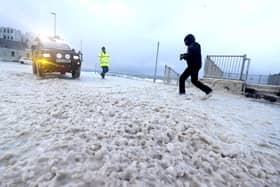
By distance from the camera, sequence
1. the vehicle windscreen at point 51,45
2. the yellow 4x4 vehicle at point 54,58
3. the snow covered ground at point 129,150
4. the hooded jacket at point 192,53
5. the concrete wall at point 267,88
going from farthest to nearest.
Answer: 1. the vehicle windscreen at point 51,45
2. the yellow 4x4 vehicle at point 54,58
3. the concrete wall at point 267,88
4. the hooded jacket at point 192,53
5. the snow covered ground at point 129,150

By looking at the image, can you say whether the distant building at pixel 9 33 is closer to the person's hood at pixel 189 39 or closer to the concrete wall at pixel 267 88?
the person's hood at pixel 189 39

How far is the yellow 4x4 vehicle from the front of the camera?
6.49m

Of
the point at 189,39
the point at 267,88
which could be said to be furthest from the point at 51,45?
the point at 267,88

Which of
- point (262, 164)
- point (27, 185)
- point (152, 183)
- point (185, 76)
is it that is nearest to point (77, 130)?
point (27, 185)

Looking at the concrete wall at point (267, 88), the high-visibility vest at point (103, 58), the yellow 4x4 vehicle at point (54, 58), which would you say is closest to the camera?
the concrete wall at point (267, 88)

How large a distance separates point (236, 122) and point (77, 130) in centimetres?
244

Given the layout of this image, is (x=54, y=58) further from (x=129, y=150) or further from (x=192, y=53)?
(x=129, y=150)

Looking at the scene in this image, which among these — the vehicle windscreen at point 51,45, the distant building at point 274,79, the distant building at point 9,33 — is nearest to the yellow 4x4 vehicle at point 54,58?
the vehicle windscreen at point 51,45

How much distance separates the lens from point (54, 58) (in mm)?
6582

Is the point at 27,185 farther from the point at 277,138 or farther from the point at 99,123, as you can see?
the point at 277,138

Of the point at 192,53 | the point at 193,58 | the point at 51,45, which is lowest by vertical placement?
the point at 193,58

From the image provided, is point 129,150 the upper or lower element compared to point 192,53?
lower

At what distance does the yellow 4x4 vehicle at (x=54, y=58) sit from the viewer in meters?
6.49

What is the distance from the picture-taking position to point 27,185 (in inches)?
42.8
